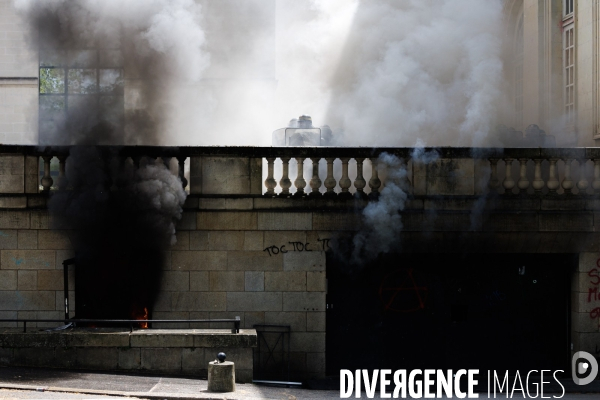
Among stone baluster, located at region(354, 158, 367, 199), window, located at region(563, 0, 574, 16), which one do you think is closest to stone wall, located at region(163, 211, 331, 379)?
stone baluster, located at region(354, 158, 367, 199)

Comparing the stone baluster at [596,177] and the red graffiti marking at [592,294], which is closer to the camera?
the stone baluster at [596,177]

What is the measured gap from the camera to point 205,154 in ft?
38.9

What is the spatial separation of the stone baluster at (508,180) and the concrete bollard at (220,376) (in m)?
4.90

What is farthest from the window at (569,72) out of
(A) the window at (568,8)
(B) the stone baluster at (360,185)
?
(B) the stone baluster at (360,185)

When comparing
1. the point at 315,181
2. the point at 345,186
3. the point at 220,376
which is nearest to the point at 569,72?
the point at 345,186

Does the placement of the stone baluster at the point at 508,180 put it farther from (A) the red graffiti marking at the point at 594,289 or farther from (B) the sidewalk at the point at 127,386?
(B) the sidewalk at the point at 127,386

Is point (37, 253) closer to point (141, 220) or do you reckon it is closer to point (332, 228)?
point (141, 220)

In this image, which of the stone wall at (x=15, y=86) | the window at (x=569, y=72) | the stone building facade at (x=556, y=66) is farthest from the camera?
the stone wall at (x=15, y=86)

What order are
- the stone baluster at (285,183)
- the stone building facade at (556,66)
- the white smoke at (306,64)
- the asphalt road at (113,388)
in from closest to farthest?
1. the asphalt road at (113,388)
2. the stone baluster at (285,183)
3. the white smoke at (306,64)
4. the stone building facade at (556,66)

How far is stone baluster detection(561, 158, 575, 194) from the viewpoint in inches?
466

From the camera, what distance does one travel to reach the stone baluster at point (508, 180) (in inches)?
468

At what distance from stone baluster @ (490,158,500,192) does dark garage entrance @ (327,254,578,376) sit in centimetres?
114

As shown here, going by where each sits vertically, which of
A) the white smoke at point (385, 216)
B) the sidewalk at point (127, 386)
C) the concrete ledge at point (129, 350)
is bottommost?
the sidewalk at point (127, 386)

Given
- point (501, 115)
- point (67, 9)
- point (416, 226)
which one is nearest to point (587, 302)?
point (416, 226)
